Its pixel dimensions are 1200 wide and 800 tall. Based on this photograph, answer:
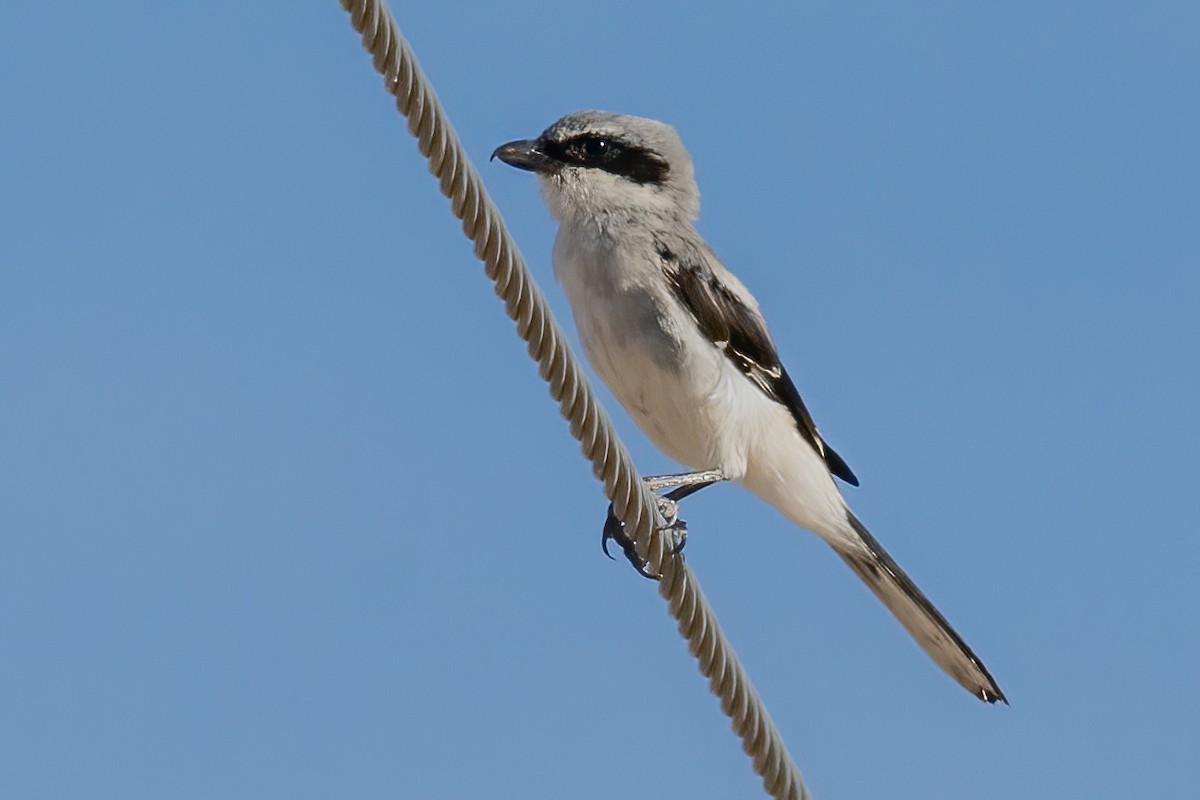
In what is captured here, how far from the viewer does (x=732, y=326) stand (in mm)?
5816

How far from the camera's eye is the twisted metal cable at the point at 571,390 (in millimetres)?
3057

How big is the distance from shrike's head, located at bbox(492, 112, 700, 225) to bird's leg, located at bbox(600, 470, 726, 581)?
1.03 meters

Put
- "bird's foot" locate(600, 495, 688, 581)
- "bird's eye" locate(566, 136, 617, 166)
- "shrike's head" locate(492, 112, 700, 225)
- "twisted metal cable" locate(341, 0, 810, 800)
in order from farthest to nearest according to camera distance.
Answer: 1. "bird's eye" locate(566, 136, 617, 166)
2. "shrike's head" locate(492, 112, 700, 225)
3. "bird's foot" locate(600, 495, 688, 581)
4. "twisted metal cable" locate(341, 0, 810, 800)

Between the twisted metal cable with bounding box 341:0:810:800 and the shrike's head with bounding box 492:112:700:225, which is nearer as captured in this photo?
the twisted metal cable with bounding box 341:0:810:800

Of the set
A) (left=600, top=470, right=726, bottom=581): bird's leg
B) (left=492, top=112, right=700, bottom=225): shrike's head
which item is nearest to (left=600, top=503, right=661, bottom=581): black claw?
(left=600, top=470, right=726, bottom=581): bird's leg

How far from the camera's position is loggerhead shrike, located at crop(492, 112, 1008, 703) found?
560 cm

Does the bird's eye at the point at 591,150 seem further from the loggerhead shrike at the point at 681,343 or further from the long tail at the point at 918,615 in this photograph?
the long tail at the point at 918,615

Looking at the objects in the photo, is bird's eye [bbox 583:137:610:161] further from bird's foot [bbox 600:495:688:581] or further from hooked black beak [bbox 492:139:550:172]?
bird's foot [bbox 600:495:688:581]

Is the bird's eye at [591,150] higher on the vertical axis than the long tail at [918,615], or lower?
higher

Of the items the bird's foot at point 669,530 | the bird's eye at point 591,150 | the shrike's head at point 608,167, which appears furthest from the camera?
the bird's eye at point 591,150

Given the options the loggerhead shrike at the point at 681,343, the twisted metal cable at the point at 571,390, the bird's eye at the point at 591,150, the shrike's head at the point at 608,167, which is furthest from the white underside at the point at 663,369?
the twisted metal cable at the point at 571,390

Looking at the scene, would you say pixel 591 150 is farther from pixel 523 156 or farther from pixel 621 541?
pixel 621 541

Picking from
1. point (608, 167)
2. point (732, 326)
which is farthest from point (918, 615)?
point (608, 167)

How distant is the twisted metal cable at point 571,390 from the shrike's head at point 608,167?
2.02 m
